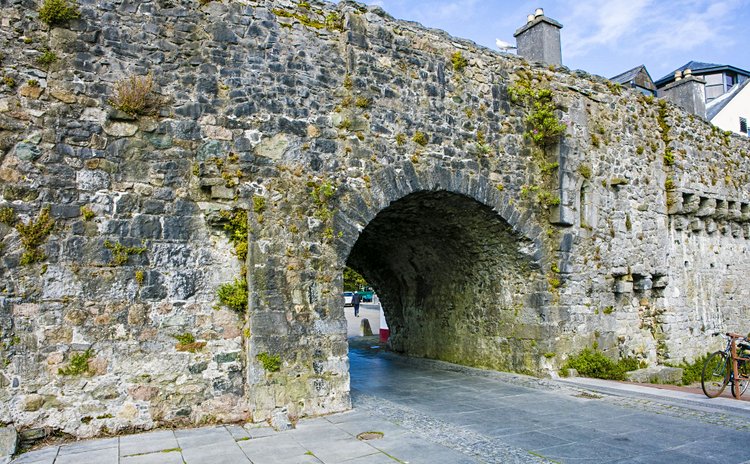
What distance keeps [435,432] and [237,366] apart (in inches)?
94.5

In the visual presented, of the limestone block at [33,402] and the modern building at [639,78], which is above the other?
the modern building at [639,78]

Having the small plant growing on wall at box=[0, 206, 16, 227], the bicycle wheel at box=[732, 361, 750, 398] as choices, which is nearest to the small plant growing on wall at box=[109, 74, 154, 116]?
the small plant growing on wall at box=[0, 206, 16, 227]

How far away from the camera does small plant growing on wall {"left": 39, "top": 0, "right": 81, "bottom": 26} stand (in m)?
6.22

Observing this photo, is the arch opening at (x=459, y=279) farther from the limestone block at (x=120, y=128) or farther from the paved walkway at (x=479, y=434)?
the limestone block at (x=120, y=128)

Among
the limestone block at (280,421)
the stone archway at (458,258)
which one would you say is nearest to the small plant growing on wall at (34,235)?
the limestone block at (280,421)

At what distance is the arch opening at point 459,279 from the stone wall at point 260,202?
0.06 metres

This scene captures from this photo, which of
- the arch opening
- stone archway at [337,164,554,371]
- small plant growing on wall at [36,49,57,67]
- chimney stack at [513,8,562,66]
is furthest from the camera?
chimney stack at [513,8,562,66]

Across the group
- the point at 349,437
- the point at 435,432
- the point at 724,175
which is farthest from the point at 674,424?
the point at 724,175

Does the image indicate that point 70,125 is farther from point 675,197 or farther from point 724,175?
point 724,175

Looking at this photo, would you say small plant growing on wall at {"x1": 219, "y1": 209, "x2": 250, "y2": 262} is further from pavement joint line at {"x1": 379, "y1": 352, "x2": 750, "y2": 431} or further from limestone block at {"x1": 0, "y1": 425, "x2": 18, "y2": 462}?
pavement joint line at {"x1": 379, "y1": 352, "x2": 750, "y2": 431}

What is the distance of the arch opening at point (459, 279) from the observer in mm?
9492

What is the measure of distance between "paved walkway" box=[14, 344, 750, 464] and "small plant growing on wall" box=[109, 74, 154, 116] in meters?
3.57

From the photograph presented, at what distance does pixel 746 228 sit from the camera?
13.9 meters

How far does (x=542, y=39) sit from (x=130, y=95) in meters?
7.86
